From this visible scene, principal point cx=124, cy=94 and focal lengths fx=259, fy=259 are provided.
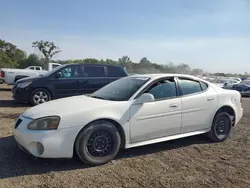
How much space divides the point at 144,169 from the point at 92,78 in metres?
6.17

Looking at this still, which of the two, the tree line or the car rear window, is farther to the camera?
the tree line

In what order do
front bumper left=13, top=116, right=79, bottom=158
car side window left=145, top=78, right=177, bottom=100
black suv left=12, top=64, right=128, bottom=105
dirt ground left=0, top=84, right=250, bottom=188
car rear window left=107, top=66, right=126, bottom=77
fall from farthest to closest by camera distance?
car rear window left=107, top=66, right=126, bottom=77 → black suv left=12, top=64, right=128, bottom=105 → car side window left=145, top=78, right=177, bottom=100 → front bumper left=13, top=116, right=79, bottom=158 → dirt ground left=0, top=84, right=250, bottom=188

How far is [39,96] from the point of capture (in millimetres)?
9117

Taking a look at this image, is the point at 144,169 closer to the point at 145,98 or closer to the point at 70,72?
the point at 145,98

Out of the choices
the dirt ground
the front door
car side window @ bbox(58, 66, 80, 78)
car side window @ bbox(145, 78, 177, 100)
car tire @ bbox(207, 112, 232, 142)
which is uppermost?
car side window @ bbox(58, 66, 80, 78)

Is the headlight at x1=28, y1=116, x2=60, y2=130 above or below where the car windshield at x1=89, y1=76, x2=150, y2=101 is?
below

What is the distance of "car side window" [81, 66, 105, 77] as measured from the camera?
9680mm

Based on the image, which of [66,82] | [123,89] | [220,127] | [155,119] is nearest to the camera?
[155,119]

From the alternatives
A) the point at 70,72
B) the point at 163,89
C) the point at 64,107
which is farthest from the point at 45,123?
the point at 70,72

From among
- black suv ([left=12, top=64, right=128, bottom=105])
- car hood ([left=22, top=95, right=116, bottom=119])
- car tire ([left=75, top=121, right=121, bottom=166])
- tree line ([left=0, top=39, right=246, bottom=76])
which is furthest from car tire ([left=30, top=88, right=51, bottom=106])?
tree line ([left=0, top=39, right=246, bottom=76])

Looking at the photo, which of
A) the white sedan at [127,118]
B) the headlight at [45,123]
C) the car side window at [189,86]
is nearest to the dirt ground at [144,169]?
the white sedan at [127,118]

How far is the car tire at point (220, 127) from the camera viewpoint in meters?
5.36

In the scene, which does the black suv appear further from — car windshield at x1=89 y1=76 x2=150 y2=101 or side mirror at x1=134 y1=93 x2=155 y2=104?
side mirror at x1=134 y1=93 x2=155 y2=104

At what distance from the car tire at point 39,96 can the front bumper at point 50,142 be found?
5.37 m
